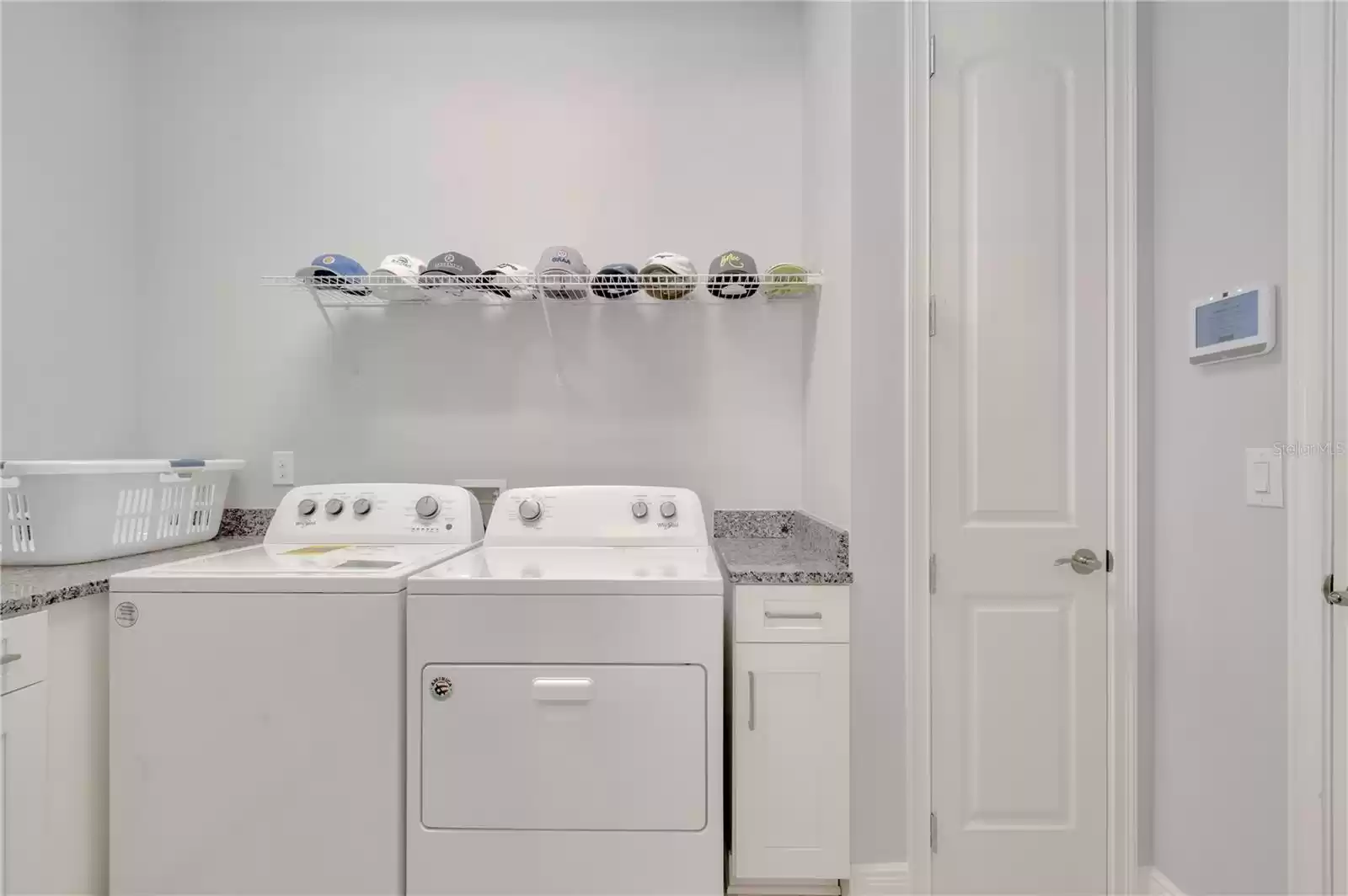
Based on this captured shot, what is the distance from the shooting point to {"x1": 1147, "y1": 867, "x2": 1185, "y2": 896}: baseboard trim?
4.64ft

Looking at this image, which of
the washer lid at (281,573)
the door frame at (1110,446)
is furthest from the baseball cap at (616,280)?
the washer lid at (281,573)

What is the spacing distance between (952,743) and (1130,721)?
0.41 metres

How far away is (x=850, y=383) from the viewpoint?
1.50 m

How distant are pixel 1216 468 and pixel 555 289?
67.0 inches

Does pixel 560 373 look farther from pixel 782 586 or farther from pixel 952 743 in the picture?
pixel 952 743

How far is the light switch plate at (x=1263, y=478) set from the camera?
114 centimetres

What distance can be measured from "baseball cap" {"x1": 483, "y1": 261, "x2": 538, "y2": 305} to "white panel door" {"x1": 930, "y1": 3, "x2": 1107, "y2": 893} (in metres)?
1.16

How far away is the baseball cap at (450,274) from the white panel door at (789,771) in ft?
4.37

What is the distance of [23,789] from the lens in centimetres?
121

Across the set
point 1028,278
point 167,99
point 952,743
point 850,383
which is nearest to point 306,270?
point 167,99

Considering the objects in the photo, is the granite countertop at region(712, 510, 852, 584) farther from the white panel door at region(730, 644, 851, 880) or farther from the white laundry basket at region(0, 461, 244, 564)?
the white laundry basket at region(0, 461, 244, 564)

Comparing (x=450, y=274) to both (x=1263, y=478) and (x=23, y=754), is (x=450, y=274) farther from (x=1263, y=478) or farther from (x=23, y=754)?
(x=1263, y=478)

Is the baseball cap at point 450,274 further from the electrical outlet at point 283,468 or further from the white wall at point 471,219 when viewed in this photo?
the electrical outlet at point 283,468

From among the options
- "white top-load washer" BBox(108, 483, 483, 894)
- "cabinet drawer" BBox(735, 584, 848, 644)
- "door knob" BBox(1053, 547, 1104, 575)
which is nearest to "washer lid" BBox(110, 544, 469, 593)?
"white top-load washer" BBox(108, 483, 483, 894)
